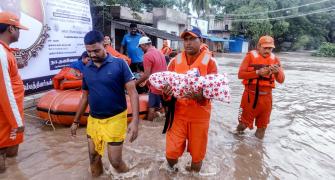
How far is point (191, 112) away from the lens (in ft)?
12.2

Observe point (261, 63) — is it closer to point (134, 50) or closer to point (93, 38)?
point (93, 38)

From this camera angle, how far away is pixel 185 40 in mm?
3674

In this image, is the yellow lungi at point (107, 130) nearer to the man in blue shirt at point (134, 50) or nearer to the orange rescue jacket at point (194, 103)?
the orange rescue jacket at point (194, 103)

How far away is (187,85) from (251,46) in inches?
1710

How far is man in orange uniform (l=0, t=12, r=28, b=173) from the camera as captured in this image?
340 cm

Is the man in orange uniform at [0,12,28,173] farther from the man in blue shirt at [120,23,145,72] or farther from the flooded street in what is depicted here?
the man in blue shirt at [120,23,145,72]

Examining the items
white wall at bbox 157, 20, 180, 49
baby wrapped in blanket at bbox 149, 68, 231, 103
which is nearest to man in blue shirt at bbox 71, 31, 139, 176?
baby wrapped in blanket at bbox 149, 68, 231, 103

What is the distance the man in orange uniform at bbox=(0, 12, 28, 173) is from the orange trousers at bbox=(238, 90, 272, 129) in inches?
137

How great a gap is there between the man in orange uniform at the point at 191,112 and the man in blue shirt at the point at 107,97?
500mm

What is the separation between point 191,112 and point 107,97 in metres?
0.97

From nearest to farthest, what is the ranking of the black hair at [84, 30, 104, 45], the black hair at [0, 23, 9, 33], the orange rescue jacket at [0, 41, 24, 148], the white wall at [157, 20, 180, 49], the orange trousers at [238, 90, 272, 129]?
the black hair at [84, 30, 104, 45] → the orange rescue jacket at [0, 41, 24, 148] → the black hair at [0, 23, 9, 33] → the orange trousers at [238, 90, 272, 129] → the white wall at [157, 20, 180, 49]

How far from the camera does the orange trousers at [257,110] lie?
17.4ft

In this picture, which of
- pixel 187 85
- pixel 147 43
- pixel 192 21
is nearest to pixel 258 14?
pixel 192 21

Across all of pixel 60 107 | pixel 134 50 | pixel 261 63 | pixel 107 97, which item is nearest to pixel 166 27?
pixel 134 50
